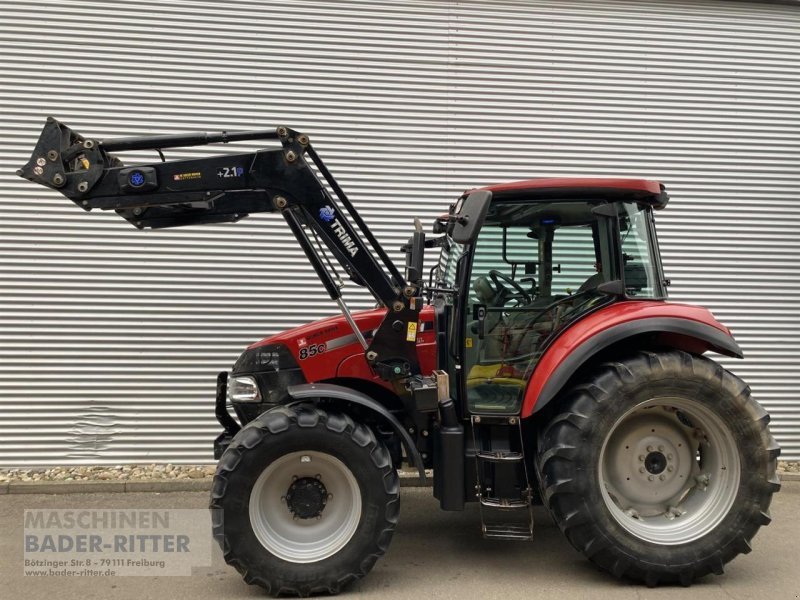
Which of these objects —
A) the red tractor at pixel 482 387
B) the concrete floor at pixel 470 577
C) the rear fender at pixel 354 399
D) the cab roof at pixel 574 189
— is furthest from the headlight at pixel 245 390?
the cab roof at pixel 574 189

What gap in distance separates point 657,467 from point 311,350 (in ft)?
7.60

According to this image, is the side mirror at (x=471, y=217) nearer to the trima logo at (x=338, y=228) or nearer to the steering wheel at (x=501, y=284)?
the steering wheel at (x=501, y=284)

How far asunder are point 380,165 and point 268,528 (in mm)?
3733

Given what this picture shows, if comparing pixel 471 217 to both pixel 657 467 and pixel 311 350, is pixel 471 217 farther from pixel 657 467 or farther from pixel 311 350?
pixel 657 467

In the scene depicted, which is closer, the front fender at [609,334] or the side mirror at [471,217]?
the side mirror at [471,217]

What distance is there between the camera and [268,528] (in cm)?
355

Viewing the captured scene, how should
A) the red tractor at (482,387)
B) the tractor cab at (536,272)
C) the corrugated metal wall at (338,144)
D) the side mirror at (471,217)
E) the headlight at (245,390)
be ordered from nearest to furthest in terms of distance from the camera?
the side mirror at (471,217) < the red tractor at (482,387) < the tractor cab at (536,272) < the headlight at (245,390) < the corrugated metal wall at (338,144)

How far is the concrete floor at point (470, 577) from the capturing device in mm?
3502

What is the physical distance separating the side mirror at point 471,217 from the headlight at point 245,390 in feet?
5.38

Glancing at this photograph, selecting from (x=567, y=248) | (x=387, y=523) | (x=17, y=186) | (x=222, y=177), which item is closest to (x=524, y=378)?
(x=567, y=248)

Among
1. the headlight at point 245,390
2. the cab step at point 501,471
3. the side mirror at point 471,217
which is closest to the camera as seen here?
the side mirror at point 471,217

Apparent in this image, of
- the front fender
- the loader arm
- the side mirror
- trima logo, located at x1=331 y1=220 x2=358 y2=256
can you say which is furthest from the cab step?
trima logo, located at x1=331 y1=220 x2=358 y2=256

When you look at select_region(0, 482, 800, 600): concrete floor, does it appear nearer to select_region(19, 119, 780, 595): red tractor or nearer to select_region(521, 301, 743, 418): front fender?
select_region(19, 119, 780, 595): red tractor

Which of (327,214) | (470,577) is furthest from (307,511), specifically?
(327,214)
